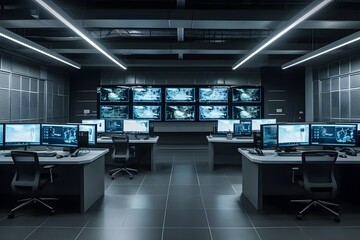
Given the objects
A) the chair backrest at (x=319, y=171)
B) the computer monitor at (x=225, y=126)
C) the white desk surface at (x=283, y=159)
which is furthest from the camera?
the computer monitor at (x=225, y=126)

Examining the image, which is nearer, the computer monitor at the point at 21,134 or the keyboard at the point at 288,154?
the keyboard at the point at 288,154

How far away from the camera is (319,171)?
345cm

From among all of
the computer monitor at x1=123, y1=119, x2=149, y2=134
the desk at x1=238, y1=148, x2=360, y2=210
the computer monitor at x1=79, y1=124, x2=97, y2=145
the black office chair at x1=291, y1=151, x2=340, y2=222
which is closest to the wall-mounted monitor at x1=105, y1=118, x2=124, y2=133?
the computer monitor at x1=123, y1=119, x2=149, y2=134

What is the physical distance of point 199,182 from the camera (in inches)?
210

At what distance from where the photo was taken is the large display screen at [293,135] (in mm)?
4137

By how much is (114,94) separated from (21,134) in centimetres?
559

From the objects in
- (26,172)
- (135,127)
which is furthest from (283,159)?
(135,127)

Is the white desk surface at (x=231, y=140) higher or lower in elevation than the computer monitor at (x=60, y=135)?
lower

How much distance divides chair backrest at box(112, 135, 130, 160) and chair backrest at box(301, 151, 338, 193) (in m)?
3.43

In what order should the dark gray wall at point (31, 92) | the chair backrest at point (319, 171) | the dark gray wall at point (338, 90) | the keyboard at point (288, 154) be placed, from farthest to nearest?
1. the dark gray wall at point (338, 90)
2. the dark gray wall at point (31, 92)
3. the keyboard at point (288, 154)
4. the chair backrest at point (319, 171)

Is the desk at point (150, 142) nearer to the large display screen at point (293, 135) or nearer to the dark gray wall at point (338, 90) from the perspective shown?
the large display screen at point (293, 135)

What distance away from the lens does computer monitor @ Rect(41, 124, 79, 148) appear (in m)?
4.14

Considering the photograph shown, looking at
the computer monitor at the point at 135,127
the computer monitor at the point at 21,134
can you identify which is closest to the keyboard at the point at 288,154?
the computer monitor at the point at 135,127

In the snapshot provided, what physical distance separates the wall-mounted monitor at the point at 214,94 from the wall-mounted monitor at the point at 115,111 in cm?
266
